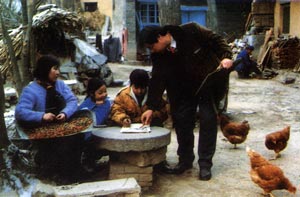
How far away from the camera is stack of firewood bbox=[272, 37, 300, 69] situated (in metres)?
17.2

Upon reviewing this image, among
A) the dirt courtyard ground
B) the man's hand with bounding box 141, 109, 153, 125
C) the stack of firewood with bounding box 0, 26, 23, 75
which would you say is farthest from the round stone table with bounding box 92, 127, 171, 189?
the stack of firewood with bounding box 0, 26, 23, 75

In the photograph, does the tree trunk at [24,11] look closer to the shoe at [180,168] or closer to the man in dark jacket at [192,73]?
the man in dark jacket at [192,73]

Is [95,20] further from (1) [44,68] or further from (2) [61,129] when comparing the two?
(2) [61,129]

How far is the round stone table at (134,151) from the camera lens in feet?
16.0

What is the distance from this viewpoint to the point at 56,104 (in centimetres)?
516

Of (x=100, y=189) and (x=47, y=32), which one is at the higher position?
(x=47, y=32)

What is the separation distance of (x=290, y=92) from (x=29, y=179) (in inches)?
404

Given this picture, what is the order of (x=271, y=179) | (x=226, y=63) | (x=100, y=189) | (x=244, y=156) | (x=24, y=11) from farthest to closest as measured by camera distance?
(x=24, y=11) < (x=244, y=156) < (x=226, y=63) < (x=271, y=179) < (x=100, y=189)

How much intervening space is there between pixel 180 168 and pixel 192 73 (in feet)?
3.76

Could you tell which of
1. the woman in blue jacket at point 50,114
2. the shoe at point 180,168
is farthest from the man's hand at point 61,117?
the shoe at point 180,168

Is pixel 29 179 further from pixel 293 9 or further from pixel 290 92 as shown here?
pixel 293 9

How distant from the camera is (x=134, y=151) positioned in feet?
16.4

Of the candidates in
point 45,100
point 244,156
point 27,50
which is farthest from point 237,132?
point 27,50

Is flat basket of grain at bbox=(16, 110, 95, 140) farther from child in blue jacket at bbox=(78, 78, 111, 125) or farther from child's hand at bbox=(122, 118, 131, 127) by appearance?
child in blue jacket at bbox=(78, 78, 111, 125)
